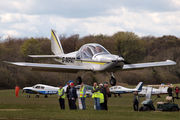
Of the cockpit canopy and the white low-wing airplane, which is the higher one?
the cockpit canopy

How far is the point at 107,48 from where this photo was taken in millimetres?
84625

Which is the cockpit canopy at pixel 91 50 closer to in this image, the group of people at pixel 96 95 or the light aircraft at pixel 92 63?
the light aircraft at pixel 92 63

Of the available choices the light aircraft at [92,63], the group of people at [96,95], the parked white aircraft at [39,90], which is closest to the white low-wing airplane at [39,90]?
the parked white aircraft at [39,90]

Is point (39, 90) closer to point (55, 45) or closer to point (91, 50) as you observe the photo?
point (55, 45)

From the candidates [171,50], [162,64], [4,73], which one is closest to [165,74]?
[171,50]

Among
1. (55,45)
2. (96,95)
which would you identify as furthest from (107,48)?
(96,95)

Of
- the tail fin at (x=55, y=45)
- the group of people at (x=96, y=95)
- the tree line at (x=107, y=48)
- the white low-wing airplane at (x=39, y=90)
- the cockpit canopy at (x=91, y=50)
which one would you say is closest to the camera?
the group of people at (x=96, y=95)

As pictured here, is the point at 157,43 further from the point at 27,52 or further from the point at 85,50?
the point at 85,50

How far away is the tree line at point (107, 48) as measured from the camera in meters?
58.8

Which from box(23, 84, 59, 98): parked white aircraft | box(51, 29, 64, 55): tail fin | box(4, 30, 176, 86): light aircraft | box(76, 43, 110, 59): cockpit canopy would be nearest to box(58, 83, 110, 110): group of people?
box(4, 30, 176, 86): light aircraft

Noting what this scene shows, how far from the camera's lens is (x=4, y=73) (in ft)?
181

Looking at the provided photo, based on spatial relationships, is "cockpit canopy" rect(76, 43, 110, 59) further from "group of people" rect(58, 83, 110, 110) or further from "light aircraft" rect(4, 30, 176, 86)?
"group of people" rect(58, 83, 110, 110)

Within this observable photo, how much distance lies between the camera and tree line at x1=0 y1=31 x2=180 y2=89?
193 feet

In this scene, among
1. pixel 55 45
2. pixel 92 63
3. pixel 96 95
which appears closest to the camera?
pixel 96 95
